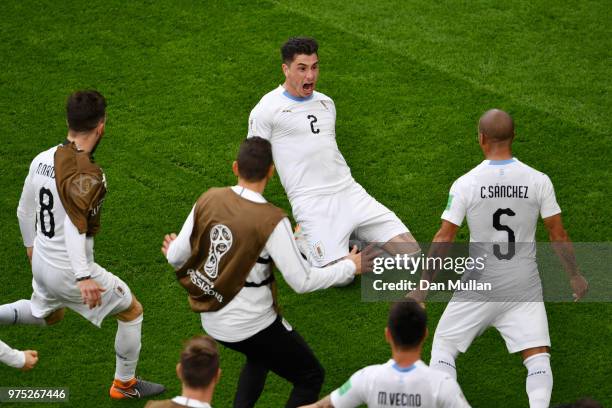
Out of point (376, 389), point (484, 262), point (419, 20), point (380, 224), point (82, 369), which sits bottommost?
point (376, 389)

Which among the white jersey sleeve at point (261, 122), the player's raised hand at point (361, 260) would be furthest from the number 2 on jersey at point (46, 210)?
the white jersey sleeve at point (261, 122)

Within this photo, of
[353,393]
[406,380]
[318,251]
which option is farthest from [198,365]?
[318,251]

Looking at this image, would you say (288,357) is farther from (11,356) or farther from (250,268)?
(11,356)

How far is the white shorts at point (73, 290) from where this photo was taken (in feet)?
19.8

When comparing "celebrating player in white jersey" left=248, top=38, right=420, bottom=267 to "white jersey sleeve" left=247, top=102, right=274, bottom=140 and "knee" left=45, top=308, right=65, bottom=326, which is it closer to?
"white jersey sleeve" left=247, top=102, right=274, bottom=140

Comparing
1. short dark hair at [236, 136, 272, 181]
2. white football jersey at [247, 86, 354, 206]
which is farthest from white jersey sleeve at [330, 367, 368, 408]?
white football jersey at [247, 86, 354, 206]

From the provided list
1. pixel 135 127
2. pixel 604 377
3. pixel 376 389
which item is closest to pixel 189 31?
pixel 135 127

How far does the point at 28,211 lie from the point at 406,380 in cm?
272

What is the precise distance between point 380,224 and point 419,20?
3.20 meters

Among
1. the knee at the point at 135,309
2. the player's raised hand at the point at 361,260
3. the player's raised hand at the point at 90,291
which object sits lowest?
the player's raised hand at the point at 90,291

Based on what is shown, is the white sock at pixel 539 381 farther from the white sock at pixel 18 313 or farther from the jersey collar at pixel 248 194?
the white sock at pixel 18 313

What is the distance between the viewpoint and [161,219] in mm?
8008

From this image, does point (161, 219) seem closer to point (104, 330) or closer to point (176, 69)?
point (104, 330)

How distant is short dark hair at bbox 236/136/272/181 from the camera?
18.0 feet
